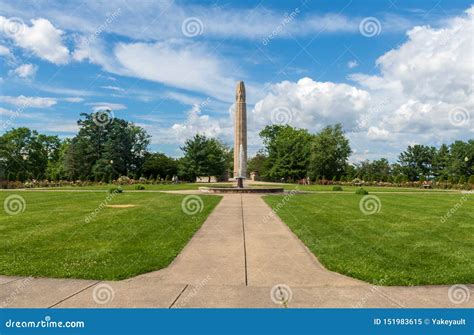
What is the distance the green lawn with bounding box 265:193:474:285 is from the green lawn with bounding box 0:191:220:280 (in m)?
3.69

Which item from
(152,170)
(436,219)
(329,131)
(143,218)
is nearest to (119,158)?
(152,170)

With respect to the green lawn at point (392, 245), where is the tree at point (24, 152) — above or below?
above

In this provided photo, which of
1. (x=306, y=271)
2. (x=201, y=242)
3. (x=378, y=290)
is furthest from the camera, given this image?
(x=201, y=242)

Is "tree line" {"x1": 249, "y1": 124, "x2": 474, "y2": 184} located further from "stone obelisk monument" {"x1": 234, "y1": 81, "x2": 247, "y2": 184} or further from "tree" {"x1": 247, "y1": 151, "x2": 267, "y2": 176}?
"stone obelisk monument" {"x1": 234, "y1": 81, "x2": 247, "y2": 184}

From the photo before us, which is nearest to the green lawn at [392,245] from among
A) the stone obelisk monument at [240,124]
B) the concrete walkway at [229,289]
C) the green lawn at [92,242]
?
the concrete walkway at [229,289]

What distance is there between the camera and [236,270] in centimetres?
727

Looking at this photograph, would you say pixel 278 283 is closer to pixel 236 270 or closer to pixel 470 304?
pixel 236 270

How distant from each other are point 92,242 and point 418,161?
85195 millimetres

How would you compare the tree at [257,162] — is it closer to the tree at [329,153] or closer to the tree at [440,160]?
the tree at [329,153]

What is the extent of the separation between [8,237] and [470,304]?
1119 cm

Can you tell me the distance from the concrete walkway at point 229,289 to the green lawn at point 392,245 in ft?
1.57

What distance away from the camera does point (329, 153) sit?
67688 millimetres

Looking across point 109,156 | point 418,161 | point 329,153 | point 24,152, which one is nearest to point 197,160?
point 109,156

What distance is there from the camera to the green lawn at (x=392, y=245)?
23.0 ft
